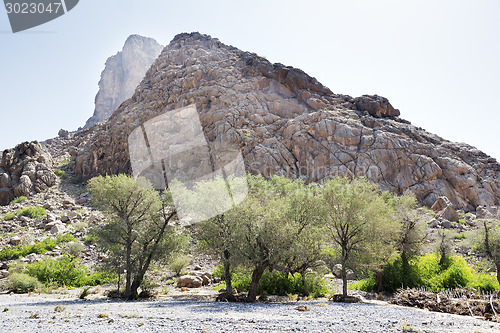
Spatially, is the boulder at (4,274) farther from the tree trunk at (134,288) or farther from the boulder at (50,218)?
the tree trunk at (134,288)

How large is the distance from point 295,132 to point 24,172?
177 feet

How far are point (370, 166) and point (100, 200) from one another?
45600mm

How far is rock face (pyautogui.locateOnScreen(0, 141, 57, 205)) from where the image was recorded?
168ft

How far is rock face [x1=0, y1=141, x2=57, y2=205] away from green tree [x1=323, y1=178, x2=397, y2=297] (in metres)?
56.5

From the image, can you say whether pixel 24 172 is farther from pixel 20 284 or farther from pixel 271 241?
pixel 271 241

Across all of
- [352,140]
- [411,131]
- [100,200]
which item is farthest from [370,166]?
[100,200]

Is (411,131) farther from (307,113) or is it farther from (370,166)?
(307,113)

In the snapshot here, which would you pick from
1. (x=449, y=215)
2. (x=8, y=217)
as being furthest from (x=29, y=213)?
(x=449, y=215)

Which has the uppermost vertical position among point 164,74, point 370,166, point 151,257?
point 164,74

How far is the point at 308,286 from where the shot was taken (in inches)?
849

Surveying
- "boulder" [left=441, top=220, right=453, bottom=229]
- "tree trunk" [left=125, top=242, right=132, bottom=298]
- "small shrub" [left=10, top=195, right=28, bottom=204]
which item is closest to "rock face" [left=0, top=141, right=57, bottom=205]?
"small shrub" [left=10, top=195, right=28, bottom=204]

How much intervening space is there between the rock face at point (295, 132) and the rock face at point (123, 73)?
84388mm

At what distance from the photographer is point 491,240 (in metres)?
23.7

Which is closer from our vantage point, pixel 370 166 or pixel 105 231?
pixel 105 231
